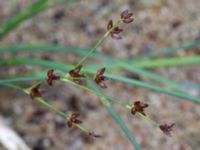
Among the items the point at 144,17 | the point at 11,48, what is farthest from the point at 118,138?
the point at 144,17

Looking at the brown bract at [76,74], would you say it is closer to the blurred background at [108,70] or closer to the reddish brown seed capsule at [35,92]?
the reddish brown seed capsule at [35,92]

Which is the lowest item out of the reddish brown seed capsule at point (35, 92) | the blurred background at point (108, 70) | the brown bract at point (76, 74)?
the reddish brown seed capsule at point (35, 92)

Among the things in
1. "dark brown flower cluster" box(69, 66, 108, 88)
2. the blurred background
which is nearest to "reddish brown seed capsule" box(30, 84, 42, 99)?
"dark brown flower cluster" box(69, 66, 108, 88)

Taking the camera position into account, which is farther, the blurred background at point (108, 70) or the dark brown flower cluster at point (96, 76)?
the blurred background at point (108, 70)

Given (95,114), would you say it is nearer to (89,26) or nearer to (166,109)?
(166,109)

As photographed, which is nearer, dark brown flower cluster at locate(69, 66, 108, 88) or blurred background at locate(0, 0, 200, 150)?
dark brown flower cluster at locate(69, 66, 108, 88)

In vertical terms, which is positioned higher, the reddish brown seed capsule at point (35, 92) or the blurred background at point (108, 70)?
the blurred background at point (108, 70)

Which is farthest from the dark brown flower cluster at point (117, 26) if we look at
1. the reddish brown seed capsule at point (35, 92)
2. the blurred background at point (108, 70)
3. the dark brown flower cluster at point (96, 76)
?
the blurred background at point (108, 70)

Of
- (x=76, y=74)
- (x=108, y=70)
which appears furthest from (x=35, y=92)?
(x=108, y=70)

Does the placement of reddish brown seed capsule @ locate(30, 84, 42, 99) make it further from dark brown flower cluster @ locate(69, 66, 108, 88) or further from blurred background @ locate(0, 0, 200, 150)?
blurred background @ locate(0, 0, 200, 150)
